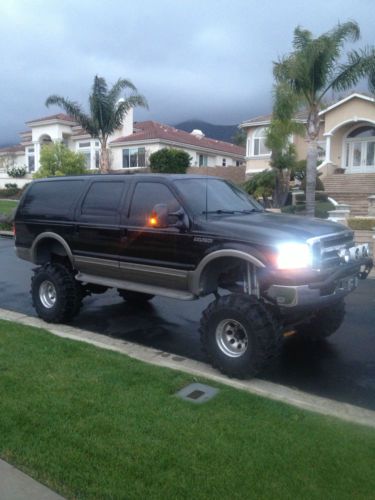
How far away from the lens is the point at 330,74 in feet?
60.0

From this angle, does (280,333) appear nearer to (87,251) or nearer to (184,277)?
(184,277)

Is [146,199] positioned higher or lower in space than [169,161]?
lower

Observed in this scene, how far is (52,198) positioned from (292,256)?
3985 millimetres

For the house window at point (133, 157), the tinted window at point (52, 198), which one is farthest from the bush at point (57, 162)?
the tinted window at point (52, 198)

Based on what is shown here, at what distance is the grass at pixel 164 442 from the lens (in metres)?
3.22

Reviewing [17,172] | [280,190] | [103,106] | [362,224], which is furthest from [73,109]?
[17,172]

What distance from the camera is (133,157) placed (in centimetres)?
4475

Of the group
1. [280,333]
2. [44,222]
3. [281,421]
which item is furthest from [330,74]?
[281,421]

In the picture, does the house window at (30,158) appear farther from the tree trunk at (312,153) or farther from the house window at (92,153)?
the tree trunk at (312,153)

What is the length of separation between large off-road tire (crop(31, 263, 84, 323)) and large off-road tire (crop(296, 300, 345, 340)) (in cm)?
318

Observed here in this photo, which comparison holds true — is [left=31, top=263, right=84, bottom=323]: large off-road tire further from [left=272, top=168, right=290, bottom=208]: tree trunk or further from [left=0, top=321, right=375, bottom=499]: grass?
[left=272, top=168, right=290, bottom=208]: tree trunk

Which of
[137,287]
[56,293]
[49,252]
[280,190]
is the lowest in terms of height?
[56,293]

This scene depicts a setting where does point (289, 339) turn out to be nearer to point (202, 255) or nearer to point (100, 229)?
point (202, 255)

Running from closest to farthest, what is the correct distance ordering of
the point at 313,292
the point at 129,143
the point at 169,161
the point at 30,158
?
the point at 313,292
the point at 169,161
the point at 129,143
the point at 30,158
